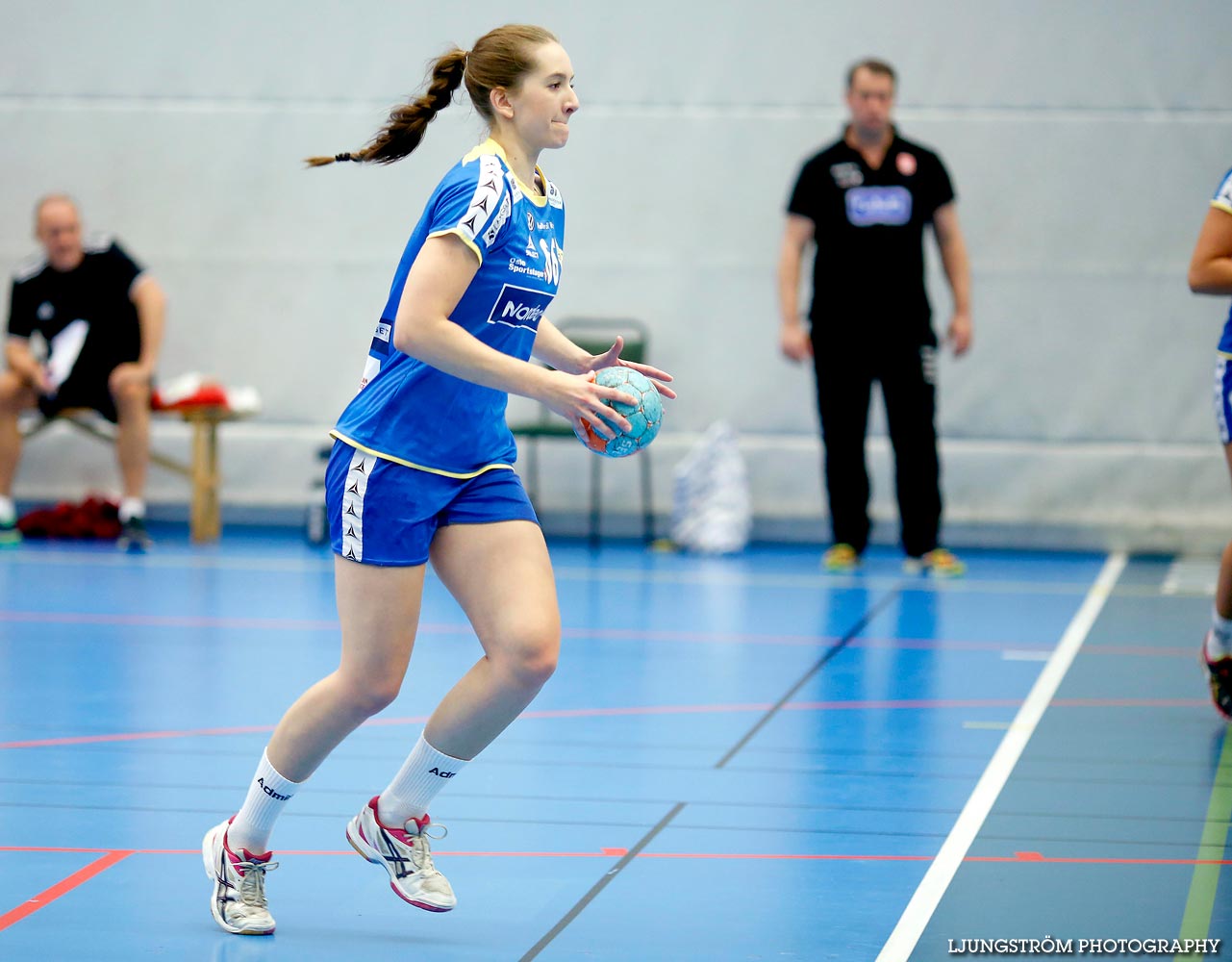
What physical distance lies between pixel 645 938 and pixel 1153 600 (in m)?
5.41

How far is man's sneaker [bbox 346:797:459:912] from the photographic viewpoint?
10.1ft

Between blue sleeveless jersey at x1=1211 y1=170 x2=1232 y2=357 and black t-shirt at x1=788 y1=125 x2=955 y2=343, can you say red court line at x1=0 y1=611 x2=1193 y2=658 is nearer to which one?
blue sleeveless jersey at x1=1211 y1=170 x2=1232 y2=357

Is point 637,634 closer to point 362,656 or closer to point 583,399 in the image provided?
point 362,656

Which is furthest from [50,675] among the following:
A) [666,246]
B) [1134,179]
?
[1134,179]

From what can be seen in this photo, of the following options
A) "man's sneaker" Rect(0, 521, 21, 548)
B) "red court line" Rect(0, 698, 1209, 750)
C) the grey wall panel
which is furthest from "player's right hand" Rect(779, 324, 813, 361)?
"man's sneaker" Rect(0, 521, 21, 548)

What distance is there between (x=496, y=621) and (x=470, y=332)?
1.68ft

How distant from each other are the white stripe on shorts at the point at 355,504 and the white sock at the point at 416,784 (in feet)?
1.23


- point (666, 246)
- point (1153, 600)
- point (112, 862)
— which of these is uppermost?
point (666, 246)

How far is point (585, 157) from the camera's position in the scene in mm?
10266

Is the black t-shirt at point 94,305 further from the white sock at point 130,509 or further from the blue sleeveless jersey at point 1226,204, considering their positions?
the blue sleeveless jersey at point 1226,204

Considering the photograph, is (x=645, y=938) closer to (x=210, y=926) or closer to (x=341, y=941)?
(x=341, y=941)

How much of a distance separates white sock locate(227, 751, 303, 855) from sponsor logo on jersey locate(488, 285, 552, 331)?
0.89m

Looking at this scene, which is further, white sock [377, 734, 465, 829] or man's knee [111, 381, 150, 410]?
man's knee [111, 381, 150, 410]

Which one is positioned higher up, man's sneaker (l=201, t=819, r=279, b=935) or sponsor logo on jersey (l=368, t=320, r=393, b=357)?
sponsor logo on jersey (l=368, t=320, r=393, b=357)
